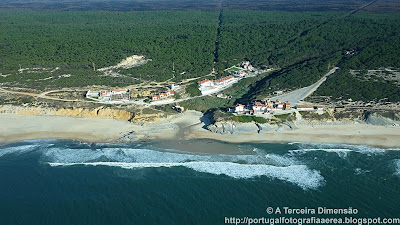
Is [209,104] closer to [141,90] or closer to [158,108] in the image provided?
[158,108]

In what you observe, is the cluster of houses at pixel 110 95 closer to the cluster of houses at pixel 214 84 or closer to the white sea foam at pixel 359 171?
the cluster of houses at pixel 214 84

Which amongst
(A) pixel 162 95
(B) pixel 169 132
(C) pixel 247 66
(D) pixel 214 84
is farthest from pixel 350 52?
(B) pixel 169 132

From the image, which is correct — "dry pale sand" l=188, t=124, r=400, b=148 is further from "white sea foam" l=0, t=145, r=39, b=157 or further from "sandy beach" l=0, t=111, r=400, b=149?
"white sea foam" l=0, t=145, r=39, b=157

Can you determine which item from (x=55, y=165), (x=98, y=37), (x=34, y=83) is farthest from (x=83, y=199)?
(x=98, y=37)

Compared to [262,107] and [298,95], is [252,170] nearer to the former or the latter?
[262,107]

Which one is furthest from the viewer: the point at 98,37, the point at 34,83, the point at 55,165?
the point at 98,37

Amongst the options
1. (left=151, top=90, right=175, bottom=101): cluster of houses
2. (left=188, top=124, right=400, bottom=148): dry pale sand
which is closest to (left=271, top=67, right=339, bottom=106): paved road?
(left=188, top=124, right=400, bottom=148): dry pale sand
